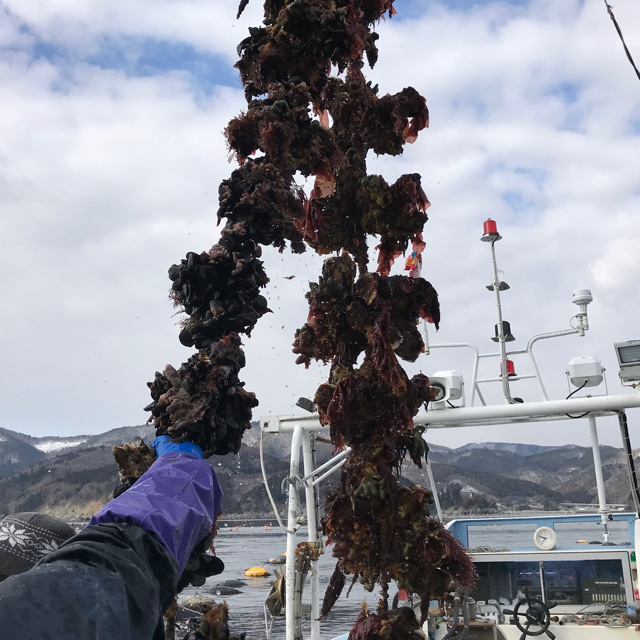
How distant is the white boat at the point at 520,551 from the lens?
732 centimetres

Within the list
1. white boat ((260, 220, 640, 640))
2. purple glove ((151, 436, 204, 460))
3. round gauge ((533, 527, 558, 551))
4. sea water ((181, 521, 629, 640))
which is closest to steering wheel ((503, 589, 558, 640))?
white boat ((260, 220, 640, 640))

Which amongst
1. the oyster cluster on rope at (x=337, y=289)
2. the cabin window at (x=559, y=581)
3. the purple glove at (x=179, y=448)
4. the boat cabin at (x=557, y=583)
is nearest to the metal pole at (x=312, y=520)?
the boat cabin at (x=557, y=583)

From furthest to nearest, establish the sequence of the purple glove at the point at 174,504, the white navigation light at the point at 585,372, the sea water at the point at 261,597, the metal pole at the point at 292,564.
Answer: the sea water at the point at 261,597 → the white navigation light at the point at 585,372 → the metal pole at the point at 292,564 → the purple glove at the point at 174,504

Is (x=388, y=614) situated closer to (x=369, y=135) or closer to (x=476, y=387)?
(x=369, y=135)

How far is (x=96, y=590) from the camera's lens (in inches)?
55.5

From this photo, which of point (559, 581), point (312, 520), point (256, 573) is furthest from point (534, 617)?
point (256, 573)

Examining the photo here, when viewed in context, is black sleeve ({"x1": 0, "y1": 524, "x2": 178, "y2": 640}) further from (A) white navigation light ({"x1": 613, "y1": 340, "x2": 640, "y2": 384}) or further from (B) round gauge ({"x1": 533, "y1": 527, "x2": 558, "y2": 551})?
(B) round gauge ({"x1": 533, "y1": 527, "x2": 558, "y2": 551})

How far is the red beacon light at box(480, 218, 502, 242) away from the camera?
36.6ft

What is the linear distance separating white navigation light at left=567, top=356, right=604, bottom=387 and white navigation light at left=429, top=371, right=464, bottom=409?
1736 millimetres

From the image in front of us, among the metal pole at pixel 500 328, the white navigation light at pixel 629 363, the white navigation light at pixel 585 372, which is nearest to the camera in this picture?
the white navigation light at pixel 629 363

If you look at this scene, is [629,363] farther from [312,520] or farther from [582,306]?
[312,520]

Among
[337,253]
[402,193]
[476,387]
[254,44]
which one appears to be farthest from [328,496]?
[476,387]

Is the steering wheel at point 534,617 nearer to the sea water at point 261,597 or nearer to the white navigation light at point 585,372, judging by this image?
the sea water at point 261,597

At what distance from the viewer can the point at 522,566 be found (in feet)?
42.9
